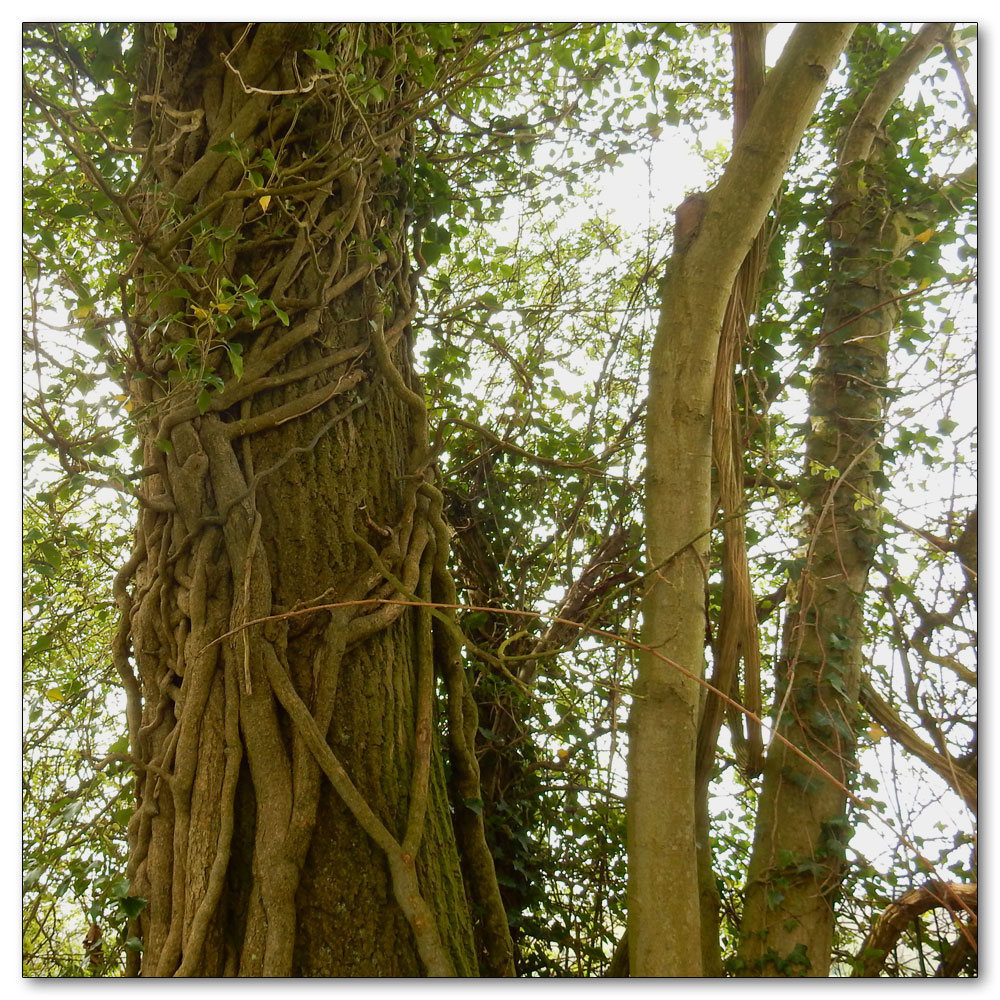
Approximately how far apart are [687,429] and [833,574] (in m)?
0.53

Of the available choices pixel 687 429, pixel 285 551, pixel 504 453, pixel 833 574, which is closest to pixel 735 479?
pixel 687 429

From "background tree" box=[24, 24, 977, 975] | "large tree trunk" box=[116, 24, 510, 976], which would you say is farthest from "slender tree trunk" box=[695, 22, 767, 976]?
"large tree trunk" box=[116, 24, 510, 976]

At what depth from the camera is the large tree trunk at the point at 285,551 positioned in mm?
1236

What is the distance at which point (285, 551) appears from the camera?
1401mm

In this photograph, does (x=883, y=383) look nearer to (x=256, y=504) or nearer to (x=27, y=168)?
(x=256, y=504)

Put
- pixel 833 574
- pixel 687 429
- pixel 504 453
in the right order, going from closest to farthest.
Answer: pixel 687 429, pixel 833 574, pixel 504 453

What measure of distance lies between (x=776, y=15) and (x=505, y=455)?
1.14m

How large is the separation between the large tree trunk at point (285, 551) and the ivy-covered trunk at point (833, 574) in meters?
0.56

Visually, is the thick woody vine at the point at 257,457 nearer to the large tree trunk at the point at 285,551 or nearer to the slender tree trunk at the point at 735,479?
the large tree trunk at the point at 285,551

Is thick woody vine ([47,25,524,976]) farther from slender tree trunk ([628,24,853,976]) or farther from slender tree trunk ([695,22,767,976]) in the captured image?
slender tree trunk ([695,22,767,976])

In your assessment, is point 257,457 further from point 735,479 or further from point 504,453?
point 735,479

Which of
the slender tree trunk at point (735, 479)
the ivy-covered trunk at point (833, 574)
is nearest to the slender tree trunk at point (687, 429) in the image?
the slender tree trunk at point (735, 479)

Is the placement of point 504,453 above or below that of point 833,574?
above

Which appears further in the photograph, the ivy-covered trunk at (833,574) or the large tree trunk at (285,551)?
the ivy-covered trunk at (833,574)
